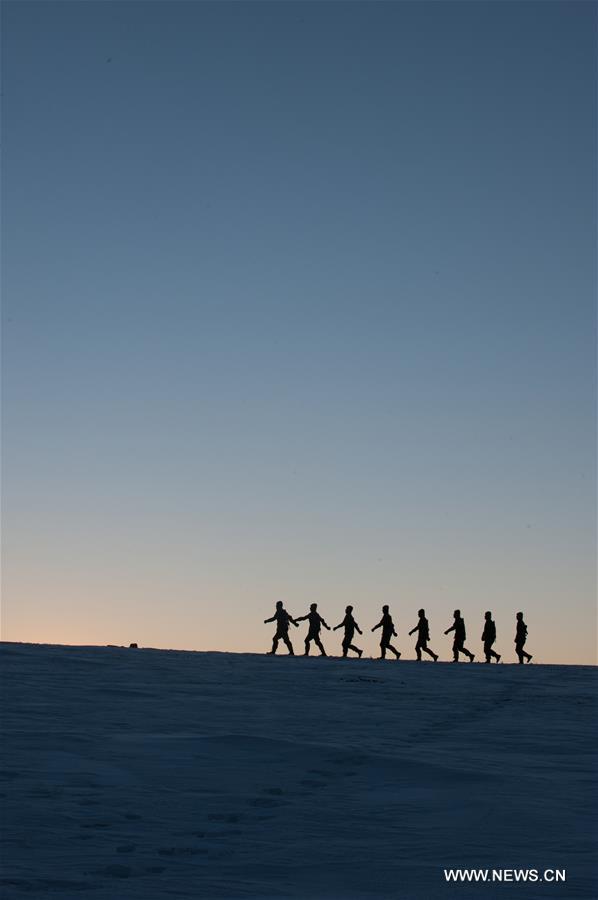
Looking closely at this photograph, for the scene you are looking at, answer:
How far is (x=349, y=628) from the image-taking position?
92.2ft

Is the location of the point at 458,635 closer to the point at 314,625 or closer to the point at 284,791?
the point at 314,625

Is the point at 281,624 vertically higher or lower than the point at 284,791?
higher

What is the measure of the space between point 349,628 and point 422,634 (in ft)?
6.10

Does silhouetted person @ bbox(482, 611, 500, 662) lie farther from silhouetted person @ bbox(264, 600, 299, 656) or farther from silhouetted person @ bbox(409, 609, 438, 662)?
silhouetted person @ bbox(264, 600, 299, 656)

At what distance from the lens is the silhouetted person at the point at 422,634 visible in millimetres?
27844

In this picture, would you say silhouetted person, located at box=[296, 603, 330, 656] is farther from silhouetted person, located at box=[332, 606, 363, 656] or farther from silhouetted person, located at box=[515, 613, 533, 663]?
silhouetted person, located at box=[515, 613, 533, 663]

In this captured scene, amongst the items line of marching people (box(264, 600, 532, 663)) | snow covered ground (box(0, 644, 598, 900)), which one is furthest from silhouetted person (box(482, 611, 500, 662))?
snow covered ground (box(0, 644, 598, 900))

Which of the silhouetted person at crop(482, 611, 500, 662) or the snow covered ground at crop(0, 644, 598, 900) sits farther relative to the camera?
the silhouetted person at crop(482, 611, 500, 662)

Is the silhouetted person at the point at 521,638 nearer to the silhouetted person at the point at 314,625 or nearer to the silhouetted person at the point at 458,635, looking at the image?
the silhouetted person at the point at 458,635

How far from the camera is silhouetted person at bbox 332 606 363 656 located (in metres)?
28.0

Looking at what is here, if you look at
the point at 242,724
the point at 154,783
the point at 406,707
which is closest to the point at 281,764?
the point at 154,783

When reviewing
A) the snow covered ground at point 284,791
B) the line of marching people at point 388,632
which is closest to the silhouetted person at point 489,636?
the line of marching people at point 388,632

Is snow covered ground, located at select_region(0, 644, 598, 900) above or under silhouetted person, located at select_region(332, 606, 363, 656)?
under

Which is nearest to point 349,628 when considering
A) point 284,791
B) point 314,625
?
point 314,625
